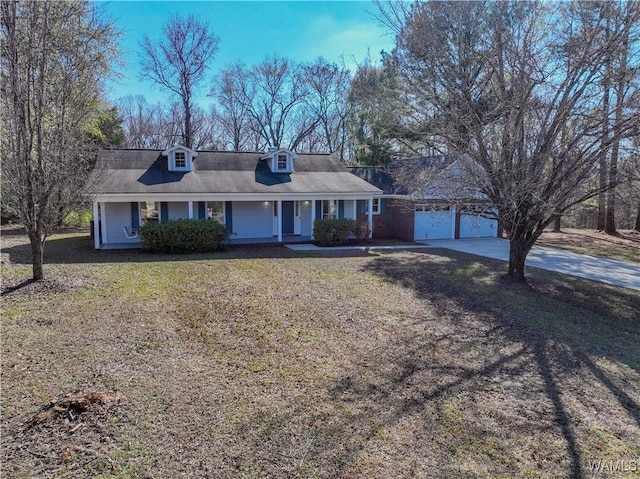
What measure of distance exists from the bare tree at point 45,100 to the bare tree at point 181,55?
2258cm

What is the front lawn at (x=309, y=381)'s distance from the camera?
3.48 metres

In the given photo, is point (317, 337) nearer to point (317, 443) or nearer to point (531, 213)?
point (317, 443)

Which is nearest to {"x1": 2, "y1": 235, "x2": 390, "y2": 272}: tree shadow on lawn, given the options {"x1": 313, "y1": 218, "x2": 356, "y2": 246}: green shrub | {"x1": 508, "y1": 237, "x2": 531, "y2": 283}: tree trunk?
{"x1": 313, "y1": 218, "x2": 356, "y2": 246}: green shrub

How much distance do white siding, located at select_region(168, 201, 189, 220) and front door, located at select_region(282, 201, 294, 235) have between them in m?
4.35

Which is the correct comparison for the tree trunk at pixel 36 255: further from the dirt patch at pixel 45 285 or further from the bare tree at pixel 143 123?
the bare tree at pixel 143 123

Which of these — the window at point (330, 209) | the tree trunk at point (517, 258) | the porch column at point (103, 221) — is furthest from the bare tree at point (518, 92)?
the porch column at point (103, 221)

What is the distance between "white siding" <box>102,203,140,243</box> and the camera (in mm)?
16234

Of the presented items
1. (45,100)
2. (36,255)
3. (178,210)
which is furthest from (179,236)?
(45,100)

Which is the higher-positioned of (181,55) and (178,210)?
(181,55)

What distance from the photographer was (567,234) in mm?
23141

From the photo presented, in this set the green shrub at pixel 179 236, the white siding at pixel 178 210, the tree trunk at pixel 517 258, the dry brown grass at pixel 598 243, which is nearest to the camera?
the tree trunk at pixel 517 258

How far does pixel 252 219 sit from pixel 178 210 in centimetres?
320

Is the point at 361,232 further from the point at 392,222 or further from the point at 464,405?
A: the point at 464,405

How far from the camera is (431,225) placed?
20375 mm
